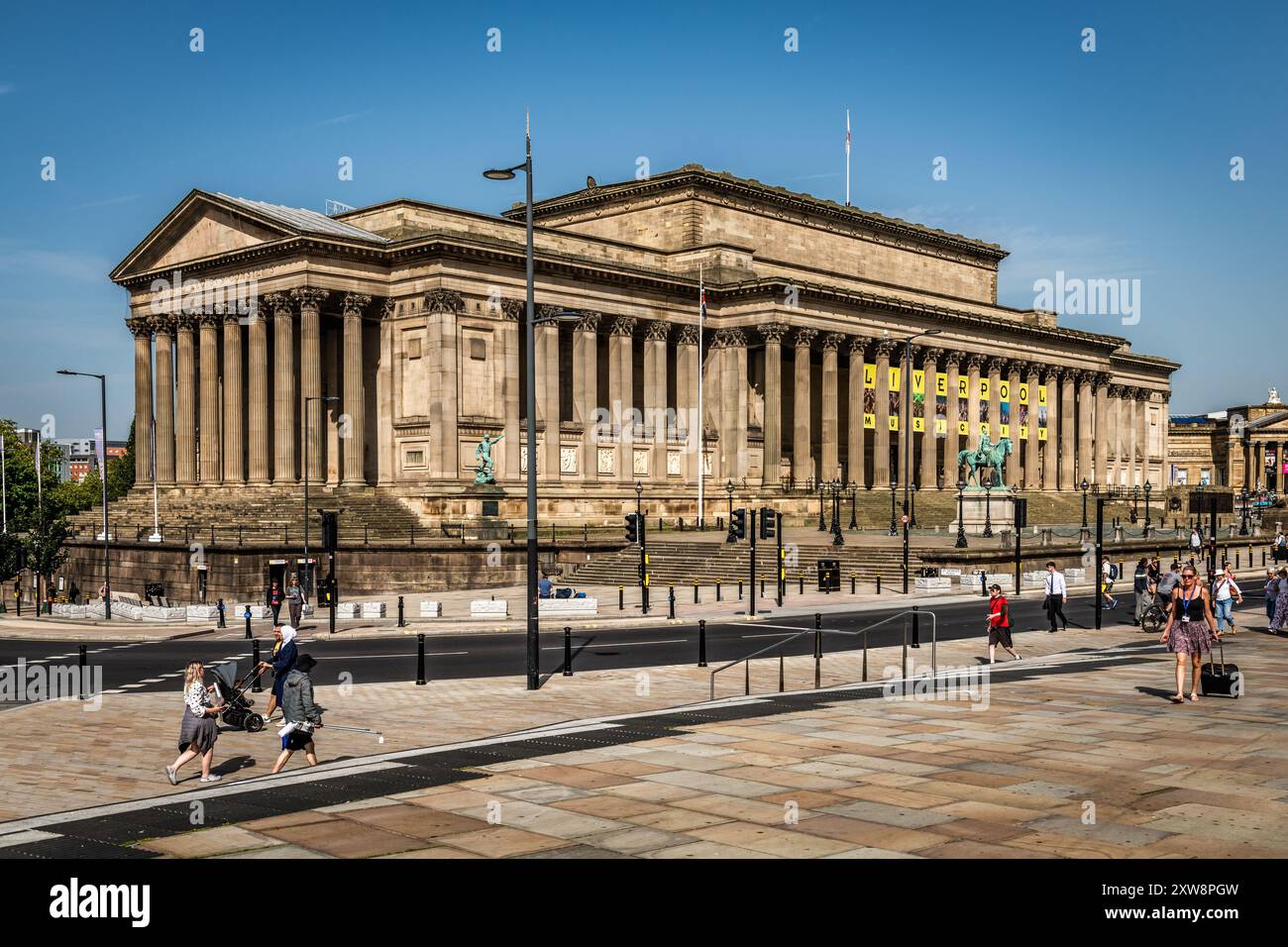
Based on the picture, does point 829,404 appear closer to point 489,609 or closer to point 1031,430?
point 1031,430

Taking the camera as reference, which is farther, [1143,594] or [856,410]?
[856,410]

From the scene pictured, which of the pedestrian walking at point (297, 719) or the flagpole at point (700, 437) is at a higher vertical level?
the flagpole at point (700, 437)

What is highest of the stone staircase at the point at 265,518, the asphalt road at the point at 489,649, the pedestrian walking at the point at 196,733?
the stone staircase at the point at 265,518

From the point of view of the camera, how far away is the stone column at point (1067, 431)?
381 feet

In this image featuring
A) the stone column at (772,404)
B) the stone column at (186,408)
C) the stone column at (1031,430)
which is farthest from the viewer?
the stone column at (1031,430)

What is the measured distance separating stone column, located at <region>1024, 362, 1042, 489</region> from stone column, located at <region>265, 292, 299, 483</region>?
213 ft

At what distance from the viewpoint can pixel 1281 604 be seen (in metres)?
35.4

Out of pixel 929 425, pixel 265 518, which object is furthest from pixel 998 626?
pixel 929 425

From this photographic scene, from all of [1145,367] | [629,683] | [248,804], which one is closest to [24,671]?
[629,683]

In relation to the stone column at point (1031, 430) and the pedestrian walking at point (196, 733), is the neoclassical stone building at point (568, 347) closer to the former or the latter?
the stone column at point (1031, 430)

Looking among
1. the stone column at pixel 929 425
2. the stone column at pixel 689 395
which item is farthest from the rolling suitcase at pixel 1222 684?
the stone column at pixel 929 425

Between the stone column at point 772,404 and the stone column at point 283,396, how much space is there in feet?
102

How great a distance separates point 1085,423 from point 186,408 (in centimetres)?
7882

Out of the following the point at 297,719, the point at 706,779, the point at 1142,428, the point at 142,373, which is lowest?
the point at 706,779
